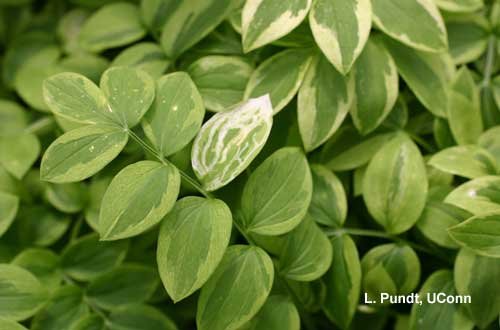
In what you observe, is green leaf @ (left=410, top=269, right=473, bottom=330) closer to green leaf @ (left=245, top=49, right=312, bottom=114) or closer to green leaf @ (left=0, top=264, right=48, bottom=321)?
green leaf @ (left=245, top=49, right=312, bottom=114)

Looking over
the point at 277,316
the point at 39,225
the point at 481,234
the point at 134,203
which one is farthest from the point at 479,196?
the point at 39,225

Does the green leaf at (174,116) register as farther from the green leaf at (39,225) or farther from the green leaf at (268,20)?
the green leaf at (39,225)

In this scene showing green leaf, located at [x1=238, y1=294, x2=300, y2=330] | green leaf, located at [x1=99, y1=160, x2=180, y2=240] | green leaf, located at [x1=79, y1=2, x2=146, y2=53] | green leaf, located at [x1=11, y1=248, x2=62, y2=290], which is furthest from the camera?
green leaf, located at [x1=79, y1=2, x2=146, y2=53]

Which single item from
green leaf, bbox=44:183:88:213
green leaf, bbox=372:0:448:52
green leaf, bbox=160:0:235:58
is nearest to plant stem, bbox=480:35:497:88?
green leaf, bbox=372:0:448:52

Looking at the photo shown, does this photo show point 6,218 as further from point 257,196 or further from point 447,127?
point 447,127

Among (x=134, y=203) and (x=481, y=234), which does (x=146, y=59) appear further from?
(x=481, y=234)
